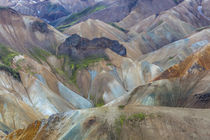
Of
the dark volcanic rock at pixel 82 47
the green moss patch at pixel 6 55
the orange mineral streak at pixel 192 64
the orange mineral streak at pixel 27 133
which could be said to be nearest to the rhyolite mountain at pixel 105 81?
the green moss patch at pixel 6 55

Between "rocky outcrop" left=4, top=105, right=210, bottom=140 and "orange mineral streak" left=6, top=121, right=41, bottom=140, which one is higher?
"orange mineral streak" left=6, top=121, right=41, bottom=140

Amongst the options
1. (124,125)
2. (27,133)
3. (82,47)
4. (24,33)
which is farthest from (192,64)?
(24,33)

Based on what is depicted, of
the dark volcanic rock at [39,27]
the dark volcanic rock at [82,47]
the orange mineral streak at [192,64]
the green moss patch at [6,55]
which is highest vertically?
the dark volcanic rock at [39,27]

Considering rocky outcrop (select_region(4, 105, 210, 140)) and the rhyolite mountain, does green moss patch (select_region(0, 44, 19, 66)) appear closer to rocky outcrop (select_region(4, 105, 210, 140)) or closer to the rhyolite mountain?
the rhyolite mountain

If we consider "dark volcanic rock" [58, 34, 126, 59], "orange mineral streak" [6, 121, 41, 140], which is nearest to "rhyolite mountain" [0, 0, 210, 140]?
"orange mineral streak" [6, 121, 41, 140]

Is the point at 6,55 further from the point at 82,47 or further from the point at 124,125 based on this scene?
the point at 124,125

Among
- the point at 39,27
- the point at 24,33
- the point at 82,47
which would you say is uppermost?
the point at 39,27

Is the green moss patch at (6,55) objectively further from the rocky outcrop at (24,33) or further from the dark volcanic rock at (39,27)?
the dark volcanic rock at (39,27)

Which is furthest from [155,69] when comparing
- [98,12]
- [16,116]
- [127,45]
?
[98,12]
